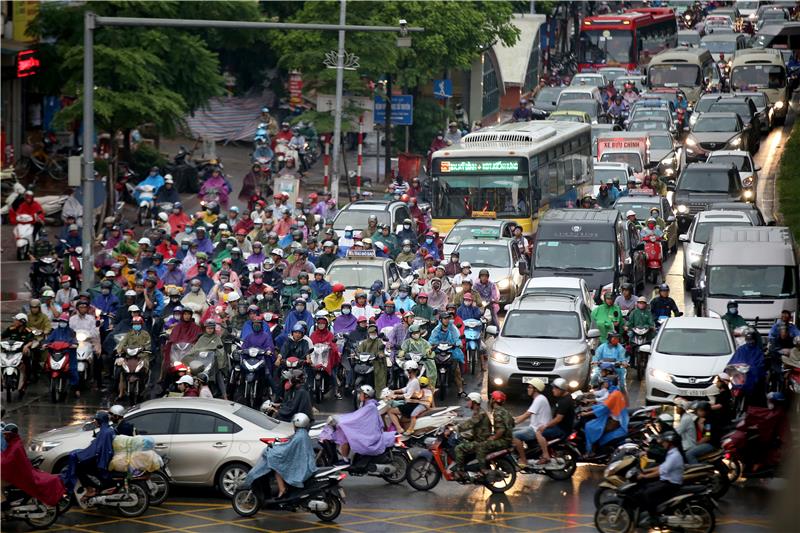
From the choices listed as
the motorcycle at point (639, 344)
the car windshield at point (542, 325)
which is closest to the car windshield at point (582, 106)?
the motorcycle at point (639, 344)

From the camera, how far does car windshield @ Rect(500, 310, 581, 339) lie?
23.5 m

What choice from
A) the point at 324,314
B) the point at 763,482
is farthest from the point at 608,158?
the point at 763,482

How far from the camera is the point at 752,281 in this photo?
85.5 feet

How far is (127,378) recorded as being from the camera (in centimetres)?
2327

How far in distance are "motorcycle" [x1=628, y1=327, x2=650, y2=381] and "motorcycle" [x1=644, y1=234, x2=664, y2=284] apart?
7.62 meters

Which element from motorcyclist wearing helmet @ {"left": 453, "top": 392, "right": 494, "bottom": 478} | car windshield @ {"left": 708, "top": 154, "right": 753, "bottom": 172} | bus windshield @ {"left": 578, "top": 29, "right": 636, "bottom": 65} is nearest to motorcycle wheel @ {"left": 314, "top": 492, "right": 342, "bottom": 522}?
motorcyclist wearing helmet @ {"left": 453, "top": 392, "right": 494, "bottom": 478}

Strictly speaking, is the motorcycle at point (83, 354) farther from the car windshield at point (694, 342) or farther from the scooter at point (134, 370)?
the car windshield at point (694, 342)

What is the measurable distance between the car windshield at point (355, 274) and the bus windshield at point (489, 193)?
680 centimetres

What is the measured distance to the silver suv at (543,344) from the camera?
74.6 ft

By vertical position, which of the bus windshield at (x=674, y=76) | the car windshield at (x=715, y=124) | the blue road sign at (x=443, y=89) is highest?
the bus windshield at (x=674, y=76)

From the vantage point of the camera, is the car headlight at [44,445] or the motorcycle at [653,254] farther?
the motorcycle at [653,254]

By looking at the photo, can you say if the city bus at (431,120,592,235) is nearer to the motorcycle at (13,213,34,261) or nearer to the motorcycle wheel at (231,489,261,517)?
the motorcycle at (13,213,34,261)

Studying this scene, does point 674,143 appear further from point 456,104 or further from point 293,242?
point 293,242

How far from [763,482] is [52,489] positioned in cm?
876
